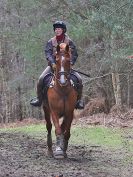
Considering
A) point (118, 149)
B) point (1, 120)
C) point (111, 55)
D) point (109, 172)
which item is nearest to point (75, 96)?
point (109, 172)

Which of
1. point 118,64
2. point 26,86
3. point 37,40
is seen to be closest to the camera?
point 118,64

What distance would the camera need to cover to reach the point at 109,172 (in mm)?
8805

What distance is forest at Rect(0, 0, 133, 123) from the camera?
16094mm

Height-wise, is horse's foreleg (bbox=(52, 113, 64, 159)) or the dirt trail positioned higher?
horse's foreleg (bbox=(52, 113, 64, 159))

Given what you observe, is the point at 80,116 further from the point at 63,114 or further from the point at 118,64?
the point at 63,114

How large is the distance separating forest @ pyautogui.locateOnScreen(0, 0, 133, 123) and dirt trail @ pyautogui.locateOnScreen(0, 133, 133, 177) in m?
4.83

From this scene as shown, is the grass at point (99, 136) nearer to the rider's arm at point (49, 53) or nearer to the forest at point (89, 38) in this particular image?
the forest at point (89, 38)

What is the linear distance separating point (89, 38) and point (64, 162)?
13429 mm

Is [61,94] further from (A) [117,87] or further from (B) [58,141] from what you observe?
(A) [117,87]

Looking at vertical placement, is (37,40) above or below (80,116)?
above

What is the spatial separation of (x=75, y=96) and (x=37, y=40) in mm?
13797

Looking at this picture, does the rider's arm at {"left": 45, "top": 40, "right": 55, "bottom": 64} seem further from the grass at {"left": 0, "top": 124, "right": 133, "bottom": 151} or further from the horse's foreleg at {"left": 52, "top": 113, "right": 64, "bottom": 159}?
the grass at {"left": 0, "top": 124, "right": 133, "bottom": 151}

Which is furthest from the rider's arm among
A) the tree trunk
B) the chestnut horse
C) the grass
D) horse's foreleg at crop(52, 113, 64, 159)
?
the tree trunk

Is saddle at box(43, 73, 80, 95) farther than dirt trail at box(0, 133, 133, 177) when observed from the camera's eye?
Yes
